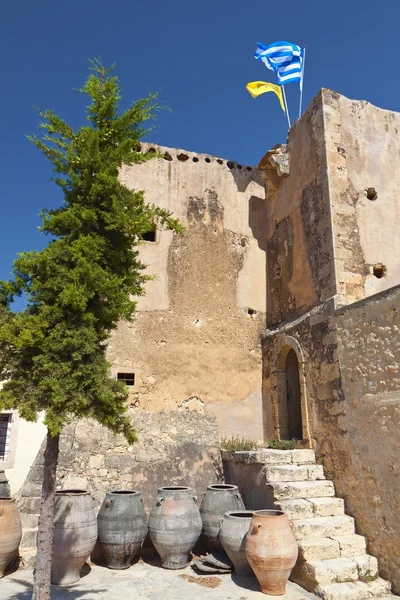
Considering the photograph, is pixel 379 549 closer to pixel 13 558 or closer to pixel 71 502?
pixel 71 502

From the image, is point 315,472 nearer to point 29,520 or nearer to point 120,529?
point 120,529

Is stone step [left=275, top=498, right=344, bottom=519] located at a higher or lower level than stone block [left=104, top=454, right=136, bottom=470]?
lower

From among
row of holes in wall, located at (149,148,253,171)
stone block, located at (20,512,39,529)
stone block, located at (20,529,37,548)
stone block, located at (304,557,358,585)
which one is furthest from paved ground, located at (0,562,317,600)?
row of holes in wall, located at (149,148,253,171)

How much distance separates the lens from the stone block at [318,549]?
17.7 feet

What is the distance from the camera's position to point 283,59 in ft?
32.1

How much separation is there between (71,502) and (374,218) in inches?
252

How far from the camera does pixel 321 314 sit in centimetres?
718

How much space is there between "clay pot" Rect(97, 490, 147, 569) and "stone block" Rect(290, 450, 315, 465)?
2359 millimetres

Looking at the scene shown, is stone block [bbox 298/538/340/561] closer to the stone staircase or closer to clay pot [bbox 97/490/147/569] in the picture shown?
the stone staircase

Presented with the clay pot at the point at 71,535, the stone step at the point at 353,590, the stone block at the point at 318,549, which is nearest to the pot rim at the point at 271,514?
the stone block at the point at 318,549

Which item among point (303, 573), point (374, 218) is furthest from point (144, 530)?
point (374, 218)

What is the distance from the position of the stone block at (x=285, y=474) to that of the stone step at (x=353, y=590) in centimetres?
152

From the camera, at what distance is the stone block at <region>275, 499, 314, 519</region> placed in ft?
19.3

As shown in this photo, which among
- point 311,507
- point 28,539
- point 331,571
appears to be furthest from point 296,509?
point 28,539
